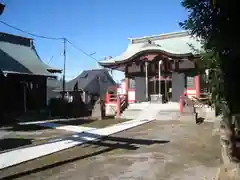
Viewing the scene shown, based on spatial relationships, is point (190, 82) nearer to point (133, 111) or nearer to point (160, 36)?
point (133, 111)

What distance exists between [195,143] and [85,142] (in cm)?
412

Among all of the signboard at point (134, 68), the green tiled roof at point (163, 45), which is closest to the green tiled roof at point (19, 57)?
the green tiled roof at point (163, 45)

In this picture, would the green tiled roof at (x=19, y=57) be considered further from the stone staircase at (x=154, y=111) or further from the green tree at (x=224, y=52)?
the green tree at (x=224, y=52)

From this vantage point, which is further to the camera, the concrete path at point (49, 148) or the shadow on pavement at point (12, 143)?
the shadow on pavement at point (12, 143)

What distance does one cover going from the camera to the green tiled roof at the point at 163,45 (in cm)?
2200

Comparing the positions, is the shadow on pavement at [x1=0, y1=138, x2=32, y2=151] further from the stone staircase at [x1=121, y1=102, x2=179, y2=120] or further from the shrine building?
the shrine building

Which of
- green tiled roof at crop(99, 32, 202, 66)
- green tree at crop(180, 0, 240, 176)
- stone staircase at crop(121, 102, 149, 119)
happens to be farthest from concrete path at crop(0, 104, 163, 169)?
green tiled roof at crop(99, 32, 202, 66)

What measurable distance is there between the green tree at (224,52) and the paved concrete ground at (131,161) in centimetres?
149

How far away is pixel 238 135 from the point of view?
204 inches

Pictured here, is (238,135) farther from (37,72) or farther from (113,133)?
(37,72)

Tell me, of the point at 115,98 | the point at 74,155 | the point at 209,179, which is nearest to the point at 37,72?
the point at 115,98

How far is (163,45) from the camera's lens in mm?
26281

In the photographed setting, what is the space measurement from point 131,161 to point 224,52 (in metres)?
4.09

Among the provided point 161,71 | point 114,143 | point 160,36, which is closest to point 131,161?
point 114,143
